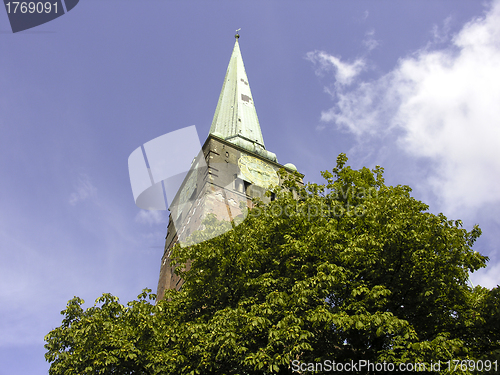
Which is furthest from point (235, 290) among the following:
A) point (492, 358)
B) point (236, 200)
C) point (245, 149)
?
point (245, 149)

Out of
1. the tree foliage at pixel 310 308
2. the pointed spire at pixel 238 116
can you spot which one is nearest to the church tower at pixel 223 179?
the pointed spire at pixel 238 116

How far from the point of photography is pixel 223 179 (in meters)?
20.3

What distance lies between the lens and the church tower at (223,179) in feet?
62.7

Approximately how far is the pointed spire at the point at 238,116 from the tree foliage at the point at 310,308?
13185 mm

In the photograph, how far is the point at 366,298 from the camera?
8.61 meters

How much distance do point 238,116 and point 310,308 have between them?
61.6ft

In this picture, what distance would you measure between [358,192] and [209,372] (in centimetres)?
626

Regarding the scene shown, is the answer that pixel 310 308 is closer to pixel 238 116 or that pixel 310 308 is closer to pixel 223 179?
pixel 223 179

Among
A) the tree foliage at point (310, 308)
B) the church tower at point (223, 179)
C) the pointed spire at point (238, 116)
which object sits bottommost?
the tree foliage at point (310, 308)

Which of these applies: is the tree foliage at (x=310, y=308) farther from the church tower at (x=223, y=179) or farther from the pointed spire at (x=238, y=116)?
the pointed spire at (x=238, y=116)

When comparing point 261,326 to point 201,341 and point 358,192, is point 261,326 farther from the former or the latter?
point 358,192

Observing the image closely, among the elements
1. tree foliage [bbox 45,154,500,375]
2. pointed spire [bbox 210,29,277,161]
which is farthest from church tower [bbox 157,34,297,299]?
tree foliage [bbox 45,154,500,375]

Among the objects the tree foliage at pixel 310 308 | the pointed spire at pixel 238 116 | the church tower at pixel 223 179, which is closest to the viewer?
the tree foliage at pixel 310 308

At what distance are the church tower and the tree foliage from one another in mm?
6806
